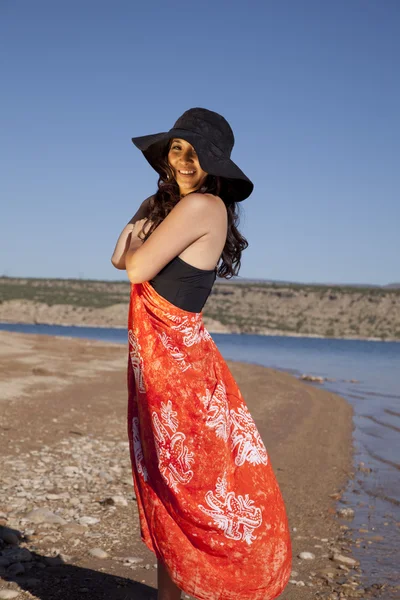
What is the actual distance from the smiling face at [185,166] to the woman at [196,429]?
0.07m

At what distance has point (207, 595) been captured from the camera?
8.43 feet

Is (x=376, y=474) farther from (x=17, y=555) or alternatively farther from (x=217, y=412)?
(x=217, y=412)

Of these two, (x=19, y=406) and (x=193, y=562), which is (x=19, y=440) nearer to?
(x=19, y=406)

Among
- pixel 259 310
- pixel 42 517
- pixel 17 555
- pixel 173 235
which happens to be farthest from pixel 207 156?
pixel 259 310

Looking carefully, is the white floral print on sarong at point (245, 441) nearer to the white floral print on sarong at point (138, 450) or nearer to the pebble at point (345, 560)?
the white floral print on sarong at point (138, 450)

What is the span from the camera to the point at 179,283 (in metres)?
2.58

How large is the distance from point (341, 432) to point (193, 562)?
930 centimetres

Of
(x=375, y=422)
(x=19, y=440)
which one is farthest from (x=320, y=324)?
Result: (x=19, y=440)

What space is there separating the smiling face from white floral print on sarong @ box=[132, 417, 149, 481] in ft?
3.24

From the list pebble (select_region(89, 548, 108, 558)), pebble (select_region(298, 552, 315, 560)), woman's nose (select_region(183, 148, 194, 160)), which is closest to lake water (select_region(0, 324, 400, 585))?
pebble (select_region(298, 552, 315, 560))

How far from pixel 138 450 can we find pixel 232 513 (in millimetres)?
486

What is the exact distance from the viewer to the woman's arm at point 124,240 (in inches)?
110

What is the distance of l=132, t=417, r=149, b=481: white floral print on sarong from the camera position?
8.96ft

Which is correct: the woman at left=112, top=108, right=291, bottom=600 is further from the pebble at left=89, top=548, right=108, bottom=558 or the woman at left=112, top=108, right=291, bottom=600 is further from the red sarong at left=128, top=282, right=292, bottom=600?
the pebble at left=89, top=548, right=108, bottom=558
